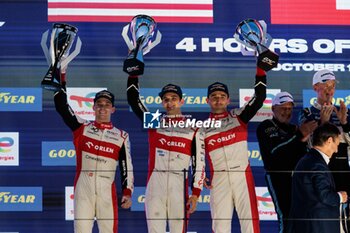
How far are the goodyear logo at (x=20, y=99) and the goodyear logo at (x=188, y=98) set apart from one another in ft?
2.52

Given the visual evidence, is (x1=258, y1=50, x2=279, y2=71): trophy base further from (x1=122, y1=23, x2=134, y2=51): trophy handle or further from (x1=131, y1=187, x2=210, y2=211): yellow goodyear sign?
(x1=131, y1=187, x2=210, y2=211): yellow goodyear sign

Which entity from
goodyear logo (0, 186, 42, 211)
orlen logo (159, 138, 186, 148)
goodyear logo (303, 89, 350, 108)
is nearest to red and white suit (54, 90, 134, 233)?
A: orlen logo (159, 138, 186, 148)

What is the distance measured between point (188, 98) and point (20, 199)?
1413mm

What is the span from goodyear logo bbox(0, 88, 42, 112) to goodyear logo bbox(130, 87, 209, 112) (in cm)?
77

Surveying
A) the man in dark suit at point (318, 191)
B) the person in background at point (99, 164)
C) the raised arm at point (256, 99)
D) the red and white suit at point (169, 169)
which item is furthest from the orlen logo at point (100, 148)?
the man in dark suit at point (318, 191)

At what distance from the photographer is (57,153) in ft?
20.6

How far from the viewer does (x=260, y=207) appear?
6.32 metres

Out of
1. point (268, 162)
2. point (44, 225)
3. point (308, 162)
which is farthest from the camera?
point (44, 225)

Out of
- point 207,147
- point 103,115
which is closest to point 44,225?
point 103,115

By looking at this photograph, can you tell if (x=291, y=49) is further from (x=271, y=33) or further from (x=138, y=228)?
(x=138, y=228)

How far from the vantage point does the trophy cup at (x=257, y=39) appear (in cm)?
570

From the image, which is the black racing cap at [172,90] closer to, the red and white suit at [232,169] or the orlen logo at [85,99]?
the red and white suit at [232,169]

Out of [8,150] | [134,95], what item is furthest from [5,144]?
[134,95]

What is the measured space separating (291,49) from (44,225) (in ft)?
7.27
